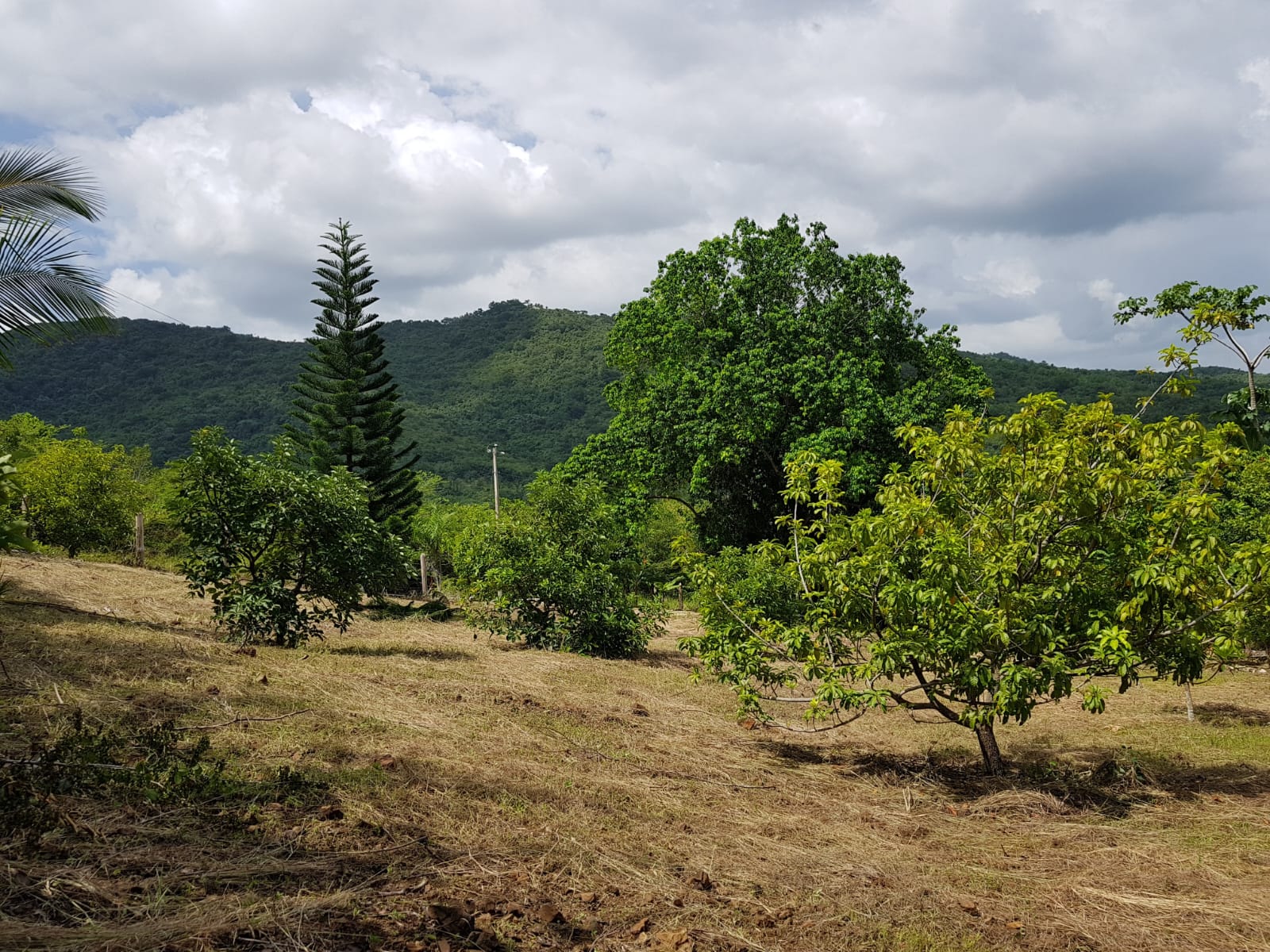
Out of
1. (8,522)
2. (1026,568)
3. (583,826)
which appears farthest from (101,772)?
(1026,568)

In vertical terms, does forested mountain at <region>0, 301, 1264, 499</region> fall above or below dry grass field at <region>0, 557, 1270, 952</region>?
above

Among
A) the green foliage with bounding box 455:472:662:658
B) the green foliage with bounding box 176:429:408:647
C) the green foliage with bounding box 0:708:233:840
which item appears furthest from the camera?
the green foliage with bounding box 455:472:662:658

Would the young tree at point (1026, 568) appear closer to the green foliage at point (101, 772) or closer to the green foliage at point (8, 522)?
the green foliage at point (101, 772)

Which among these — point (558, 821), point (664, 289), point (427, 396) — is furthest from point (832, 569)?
point (427, 396)

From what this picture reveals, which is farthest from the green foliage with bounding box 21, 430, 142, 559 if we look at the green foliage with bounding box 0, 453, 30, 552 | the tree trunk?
the tree trunk

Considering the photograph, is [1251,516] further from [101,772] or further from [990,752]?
[101,772]

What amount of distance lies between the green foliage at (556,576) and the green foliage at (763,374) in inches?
203

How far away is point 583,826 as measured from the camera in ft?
16.1

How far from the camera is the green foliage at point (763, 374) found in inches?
691

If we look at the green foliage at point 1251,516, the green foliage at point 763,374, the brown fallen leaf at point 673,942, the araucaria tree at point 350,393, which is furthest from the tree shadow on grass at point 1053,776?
the araucaria tree at point 350,393

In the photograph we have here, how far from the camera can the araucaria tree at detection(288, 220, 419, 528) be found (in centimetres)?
2183

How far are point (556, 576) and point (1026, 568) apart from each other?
24.1ft

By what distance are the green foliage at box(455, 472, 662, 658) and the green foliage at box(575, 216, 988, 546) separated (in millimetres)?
5147

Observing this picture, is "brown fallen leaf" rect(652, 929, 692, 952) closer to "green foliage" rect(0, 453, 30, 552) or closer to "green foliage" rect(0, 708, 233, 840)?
"green foliage" rect(0, 708, 233, 840)
